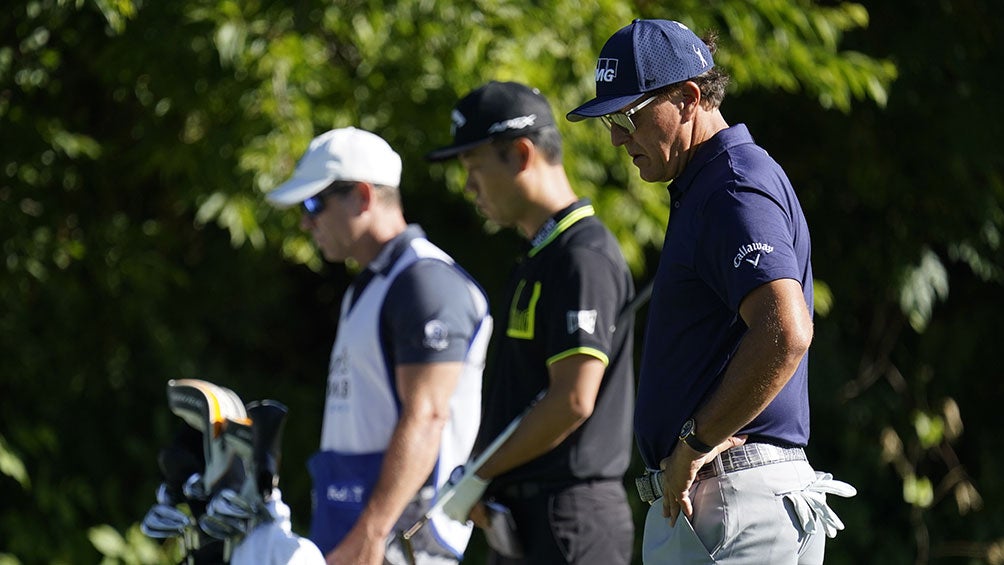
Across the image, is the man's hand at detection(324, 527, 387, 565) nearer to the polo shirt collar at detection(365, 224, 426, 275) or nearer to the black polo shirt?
the black polo shirt

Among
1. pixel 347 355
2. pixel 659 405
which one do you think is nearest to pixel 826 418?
pixel 347 355

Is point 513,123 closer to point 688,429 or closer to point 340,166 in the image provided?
point 340,166

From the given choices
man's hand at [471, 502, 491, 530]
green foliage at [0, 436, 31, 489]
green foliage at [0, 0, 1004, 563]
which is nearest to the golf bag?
man's hand at [471, 502, 491, 530]

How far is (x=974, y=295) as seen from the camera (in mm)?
7383

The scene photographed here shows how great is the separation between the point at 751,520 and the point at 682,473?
15 cm

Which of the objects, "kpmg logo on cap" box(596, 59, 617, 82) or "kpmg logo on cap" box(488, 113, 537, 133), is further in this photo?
"kpmg logo on cap" box(488, 113, 537, 133)

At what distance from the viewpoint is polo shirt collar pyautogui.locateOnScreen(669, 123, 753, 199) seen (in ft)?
8.34

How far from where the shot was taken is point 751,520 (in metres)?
2.40

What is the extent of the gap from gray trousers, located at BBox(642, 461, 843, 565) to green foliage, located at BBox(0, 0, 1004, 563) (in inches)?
108

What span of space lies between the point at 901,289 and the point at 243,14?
12.0 ft

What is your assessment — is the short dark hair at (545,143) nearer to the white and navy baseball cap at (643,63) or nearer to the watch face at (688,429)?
the white and navy baseball cap at (643,63)

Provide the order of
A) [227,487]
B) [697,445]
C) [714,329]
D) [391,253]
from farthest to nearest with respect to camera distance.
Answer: [391,253]
[227,487]
[714,329]
[697,445]

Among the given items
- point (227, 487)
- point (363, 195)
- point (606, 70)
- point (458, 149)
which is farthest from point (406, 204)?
point (606, 70)

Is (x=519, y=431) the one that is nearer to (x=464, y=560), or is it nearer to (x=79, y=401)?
(x=464, y=560)
